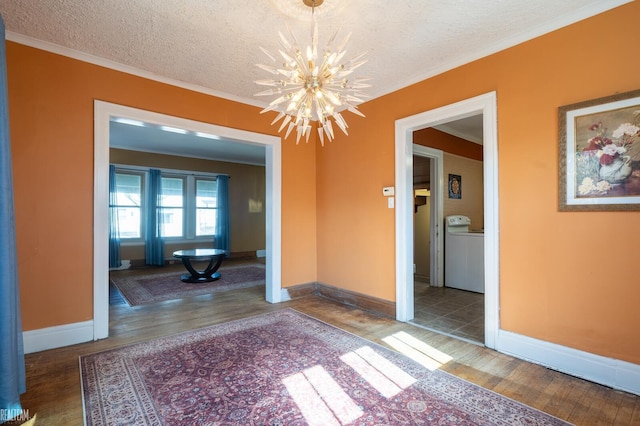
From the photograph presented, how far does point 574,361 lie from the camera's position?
2199 millimetres

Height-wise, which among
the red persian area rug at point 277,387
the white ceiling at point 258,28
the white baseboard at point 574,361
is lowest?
the red persian area rug at point 277,387

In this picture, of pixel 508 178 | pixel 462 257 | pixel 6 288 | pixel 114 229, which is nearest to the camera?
pixel 6 288

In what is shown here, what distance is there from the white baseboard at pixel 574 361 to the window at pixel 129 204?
7.62 m

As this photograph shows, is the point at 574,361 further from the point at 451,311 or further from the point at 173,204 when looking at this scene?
the point at 173,204

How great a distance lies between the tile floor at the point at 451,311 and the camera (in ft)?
10.2

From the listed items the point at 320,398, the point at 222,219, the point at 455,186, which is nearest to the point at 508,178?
the point at 320,398

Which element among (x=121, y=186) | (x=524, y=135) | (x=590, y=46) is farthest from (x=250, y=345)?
(x=121, y=186)

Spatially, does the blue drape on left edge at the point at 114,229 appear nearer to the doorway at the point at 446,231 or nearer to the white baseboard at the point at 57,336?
the white baseboard at the point at 57,336

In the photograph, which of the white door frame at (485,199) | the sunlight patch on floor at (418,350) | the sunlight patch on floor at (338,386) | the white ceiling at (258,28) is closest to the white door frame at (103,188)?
the white ceiling at (258,28)

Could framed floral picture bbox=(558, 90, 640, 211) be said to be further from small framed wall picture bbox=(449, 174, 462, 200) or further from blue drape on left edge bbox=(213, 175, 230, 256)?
blue drape on left edge bbox=(213, 175, 230, 256)

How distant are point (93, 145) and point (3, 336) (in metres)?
1.88

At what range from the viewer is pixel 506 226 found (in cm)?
259

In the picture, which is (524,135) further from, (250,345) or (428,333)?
(250,345)

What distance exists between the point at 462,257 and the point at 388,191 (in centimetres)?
220
